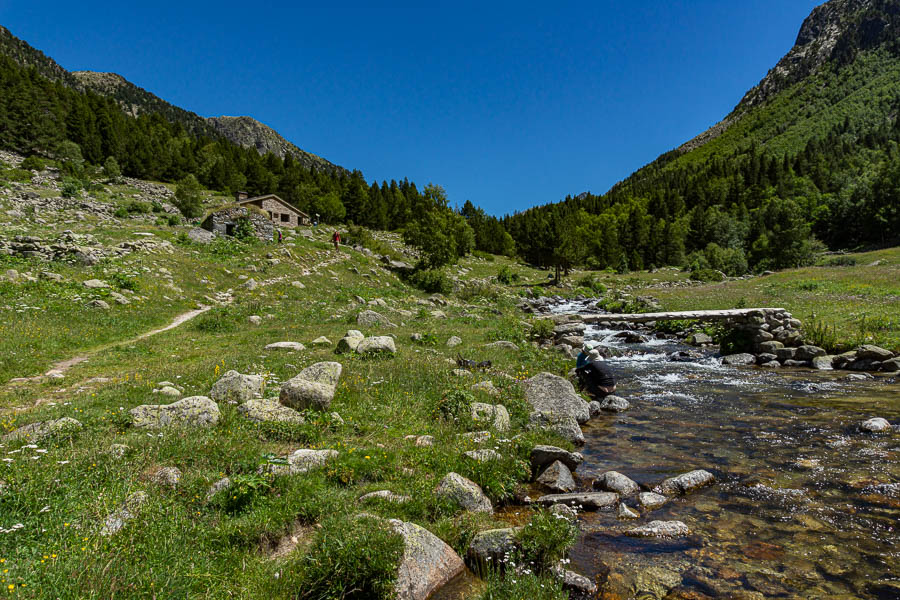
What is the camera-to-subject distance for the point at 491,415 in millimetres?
9539

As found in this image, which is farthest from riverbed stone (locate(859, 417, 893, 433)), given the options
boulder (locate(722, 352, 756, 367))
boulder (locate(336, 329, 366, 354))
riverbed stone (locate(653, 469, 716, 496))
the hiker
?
boulder (locate(336, 329, 366, 354))

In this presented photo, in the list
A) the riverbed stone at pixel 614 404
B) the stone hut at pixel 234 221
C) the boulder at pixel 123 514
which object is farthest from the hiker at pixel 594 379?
the stone hut at pixel 234 221

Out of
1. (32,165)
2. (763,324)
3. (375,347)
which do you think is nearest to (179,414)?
(375,347)

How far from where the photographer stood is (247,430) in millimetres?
7695

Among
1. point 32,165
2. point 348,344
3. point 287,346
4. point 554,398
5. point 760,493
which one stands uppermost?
point 32,165

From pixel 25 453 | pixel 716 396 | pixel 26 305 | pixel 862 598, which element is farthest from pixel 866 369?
pixel 26 305

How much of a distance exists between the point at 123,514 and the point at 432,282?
119ft

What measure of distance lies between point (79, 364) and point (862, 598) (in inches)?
711

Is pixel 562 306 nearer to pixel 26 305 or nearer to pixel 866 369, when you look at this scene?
pixel 866 369

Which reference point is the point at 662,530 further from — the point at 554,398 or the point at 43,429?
the point at 43,429

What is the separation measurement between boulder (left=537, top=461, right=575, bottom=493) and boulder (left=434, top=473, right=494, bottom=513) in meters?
1.51

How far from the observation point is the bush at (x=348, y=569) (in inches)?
173

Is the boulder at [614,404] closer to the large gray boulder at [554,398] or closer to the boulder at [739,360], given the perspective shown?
the large gray boulder at [554,398]

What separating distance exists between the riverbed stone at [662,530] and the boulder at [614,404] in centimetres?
615
